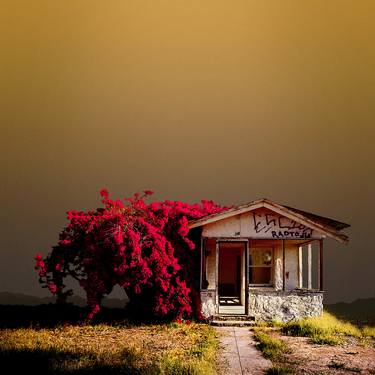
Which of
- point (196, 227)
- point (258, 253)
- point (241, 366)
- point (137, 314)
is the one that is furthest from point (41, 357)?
point (258, 253)

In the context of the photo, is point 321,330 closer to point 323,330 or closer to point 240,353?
point 323,330

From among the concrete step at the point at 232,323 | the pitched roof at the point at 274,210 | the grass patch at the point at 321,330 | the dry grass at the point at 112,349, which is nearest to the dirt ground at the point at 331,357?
the grass patch at the point at 321,330

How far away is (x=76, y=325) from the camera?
18.1 meters

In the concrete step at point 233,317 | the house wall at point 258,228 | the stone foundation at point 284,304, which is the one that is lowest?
the concrete step at point 233,317

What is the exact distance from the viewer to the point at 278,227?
1931cm

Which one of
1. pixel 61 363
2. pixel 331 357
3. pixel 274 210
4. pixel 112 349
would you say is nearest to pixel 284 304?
pixel 274 210

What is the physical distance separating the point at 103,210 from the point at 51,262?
109 inches

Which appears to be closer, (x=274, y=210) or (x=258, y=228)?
(x=274, y=210)

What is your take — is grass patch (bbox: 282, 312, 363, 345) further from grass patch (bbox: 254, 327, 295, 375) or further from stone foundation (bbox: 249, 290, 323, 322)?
grass patch (bbox: 254, 327, 295, 375)

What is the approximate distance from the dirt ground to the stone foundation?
3.36 m

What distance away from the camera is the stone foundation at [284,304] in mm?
18953

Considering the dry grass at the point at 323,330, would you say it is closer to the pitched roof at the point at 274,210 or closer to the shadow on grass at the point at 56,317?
the pitched roof at the point at 274,210

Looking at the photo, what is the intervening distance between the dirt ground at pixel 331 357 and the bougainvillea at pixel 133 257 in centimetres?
473

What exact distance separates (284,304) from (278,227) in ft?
9.78
